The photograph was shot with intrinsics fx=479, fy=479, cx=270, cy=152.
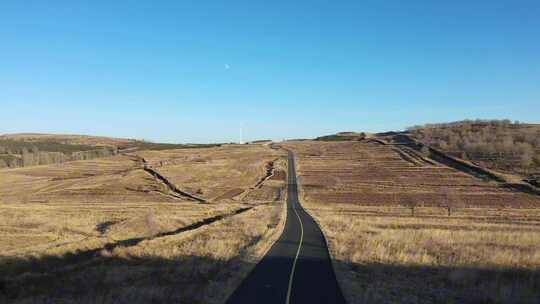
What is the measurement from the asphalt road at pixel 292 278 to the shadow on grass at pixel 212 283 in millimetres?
423

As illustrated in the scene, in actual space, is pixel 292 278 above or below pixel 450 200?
above

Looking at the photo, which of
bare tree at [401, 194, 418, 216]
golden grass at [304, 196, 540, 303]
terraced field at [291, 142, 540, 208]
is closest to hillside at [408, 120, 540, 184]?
terraced field at [291, 142, 540, 208]

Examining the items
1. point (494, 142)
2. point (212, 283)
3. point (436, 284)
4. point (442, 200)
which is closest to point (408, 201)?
point (442, 200)

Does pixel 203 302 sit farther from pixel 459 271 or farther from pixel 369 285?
pixel 459 271

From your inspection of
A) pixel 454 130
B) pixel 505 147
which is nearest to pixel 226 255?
pixel 505 147

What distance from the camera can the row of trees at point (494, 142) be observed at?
118562 millimetres

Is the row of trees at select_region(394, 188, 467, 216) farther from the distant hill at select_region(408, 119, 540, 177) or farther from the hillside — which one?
the distant hill at select_region(408, 119, 540, 177)

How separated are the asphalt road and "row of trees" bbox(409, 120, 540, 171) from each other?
102 m

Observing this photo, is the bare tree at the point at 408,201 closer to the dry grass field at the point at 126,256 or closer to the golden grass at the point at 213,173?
the dry grass field at the point at 126,256

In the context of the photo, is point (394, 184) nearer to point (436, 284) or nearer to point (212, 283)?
point (436, 284)

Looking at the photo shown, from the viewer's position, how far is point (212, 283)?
15.6m

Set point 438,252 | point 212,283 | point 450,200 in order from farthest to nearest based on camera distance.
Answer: point 450,200
point 438,252
point 212,283

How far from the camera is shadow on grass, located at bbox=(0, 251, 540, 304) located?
14.0 m

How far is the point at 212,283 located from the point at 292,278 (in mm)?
2921
